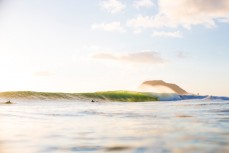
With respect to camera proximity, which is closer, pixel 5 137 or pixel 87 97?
pixel 5 137

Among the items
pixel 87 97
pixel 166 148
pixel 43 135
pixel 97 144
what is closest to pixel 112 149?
pixel 97 144

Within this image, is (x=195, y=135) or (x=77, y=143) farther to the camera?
(x=195, y=135)

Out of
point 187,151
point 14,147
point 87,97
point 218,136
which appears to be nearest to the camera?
point 187,151

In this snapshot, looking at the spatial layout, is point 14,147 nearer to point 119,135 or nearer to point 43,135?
point 43,135

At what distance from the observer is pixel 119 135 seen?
26.3ft

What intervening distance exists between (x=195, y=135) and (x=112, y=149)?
2.73 metres

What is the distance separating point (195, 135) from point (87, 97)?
154 feet

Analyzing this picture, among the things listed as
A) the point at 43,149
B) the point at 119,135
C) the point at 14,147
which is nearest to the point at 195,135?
the point at 119,135

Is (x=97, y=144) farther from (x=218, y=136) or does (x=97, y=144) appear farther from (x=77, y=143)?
(x=218, y=136)

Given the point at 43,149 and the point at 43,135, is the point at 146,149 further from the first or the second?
the point at 43,135

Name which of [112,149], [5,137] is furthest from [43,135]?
[112,149]

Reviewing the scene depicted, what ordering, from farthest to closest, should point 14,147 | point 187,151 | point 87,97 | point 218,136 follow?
point 87,97
point 218,136
point 14,147
point 187,151

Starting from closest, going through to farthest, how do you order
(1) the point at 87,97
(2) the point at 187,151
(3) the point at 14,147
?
(2) the point at 187,151 < (3) the point at 14,147 < (1) the point at 87,97

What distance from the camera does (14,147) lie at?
251 inches
